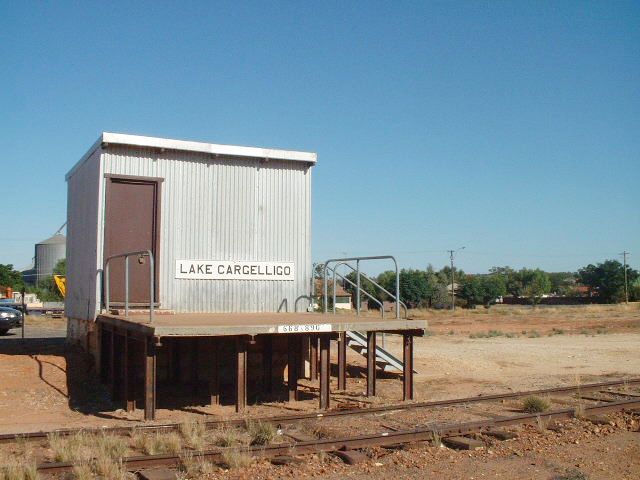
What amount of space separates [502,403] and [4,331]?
25.3 meters

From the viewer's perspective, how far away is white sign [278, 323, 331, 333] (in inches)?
515

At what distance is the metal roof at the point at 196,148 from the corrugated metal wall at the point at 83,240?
58cm

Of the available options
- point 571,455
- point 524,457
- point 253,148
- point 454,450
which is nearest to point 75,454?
point 454,450

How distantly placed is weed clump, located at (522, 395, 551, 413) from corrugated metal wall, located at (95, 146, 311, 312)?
6558mm

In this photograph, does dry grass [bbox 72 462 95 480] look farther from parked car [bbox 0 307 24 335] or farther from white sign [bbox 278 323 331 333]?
parked car [bbox 0 307 24 335]

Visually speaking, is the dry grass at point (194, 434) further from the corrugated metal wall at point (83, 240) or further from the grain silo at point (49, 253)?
the grain silo at point (49, 253)

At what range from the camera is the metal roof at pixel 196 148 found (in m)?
16.5

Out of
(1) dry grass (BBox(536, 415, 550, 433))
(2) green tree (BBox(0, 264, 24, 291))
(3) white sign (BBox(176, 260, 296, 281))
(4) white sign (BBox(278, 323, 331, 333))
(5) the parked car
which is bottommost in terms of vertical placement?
(1) dry grass (BBox(536, 415, 550, 433))

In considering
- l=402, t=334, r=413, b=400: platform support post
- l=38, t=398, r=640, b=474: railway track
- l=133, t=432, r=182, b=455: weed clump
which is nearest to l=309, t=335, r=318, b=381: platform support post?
l=402, t=334, r=413, b=400: platform support post

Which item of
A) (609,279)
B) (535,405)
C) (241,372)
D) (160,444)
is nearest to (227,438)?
(160,444)

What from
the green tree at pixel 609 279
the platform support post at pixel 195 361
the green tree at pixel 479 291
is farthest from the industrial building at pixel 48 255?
the platform support post at pixel 195 361

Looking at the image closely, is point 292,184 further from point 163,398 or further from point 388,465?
point 388,465

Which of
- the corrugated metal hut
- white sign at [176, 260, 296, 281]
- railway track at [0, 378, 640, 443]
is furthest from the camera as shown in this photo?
white sign at [176, 260, 296, 281]

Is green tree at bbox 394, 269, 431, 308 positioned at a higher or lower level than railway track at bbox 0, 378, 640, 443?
higher
